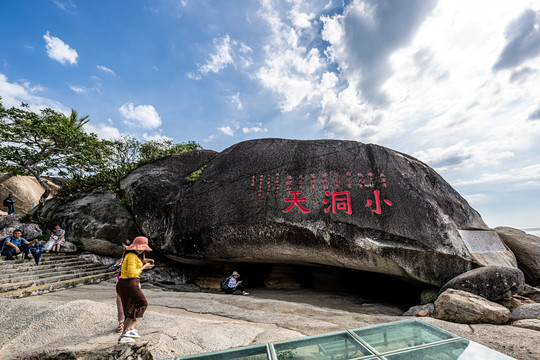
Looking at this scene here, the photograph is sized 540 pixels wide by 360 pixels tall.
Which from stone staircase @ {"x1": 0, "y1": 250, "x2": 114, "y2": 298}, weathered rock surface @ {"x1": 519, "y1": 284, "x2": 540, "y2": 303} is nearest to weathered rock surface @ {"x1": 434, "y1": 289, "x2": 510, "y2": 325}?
weathered rock surface @ {"x1": 519, "y1": 284, "x2": 540, "y2": 303}

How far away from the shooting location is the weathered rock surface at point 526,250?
818 cm

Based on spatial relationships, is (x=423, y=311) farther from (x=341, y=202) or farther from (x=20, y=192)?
(x=20, y=192)

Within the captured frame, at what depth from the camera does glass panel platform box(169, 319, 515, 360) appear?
2344 mm

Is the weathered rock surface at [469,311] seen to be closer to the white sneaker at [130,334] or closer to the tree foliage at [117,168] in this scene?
the white sneaker at [130,334]

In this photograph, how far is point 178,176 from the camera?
11.1 meters

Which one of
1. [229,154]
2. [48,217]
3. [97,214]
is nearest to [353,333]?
[229,154]

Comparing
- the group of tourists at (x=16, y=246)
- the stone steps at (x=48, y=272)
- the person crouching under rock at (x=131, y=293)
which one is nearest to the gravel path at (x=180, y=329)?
the person crouching under rock at (x=131, y=293)

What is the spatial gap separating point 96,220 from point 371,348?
13.9m

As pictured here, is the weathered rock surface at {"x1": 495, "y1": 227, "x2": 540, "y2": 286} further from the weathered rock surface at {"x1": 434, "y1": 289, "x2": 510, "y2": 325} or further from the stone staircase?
the stone staircase

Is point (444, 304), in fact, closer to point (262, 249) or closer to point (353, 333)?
point (353, 333)

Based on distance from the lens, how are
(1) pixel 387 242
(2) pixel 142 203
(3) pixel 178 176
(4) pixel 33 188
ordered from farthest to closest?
(4) pixel 33 188 < (3) pixel 178 176 < (2) pixel 142 203 < (1) pixel 387 242

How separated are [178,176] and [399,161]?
9256 millimetres

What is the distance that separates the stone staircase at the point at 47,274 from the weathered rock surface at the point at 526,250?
15749mm

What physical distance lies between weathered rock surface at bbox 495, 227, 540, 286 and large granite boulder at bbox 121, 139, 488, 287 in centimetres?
130
